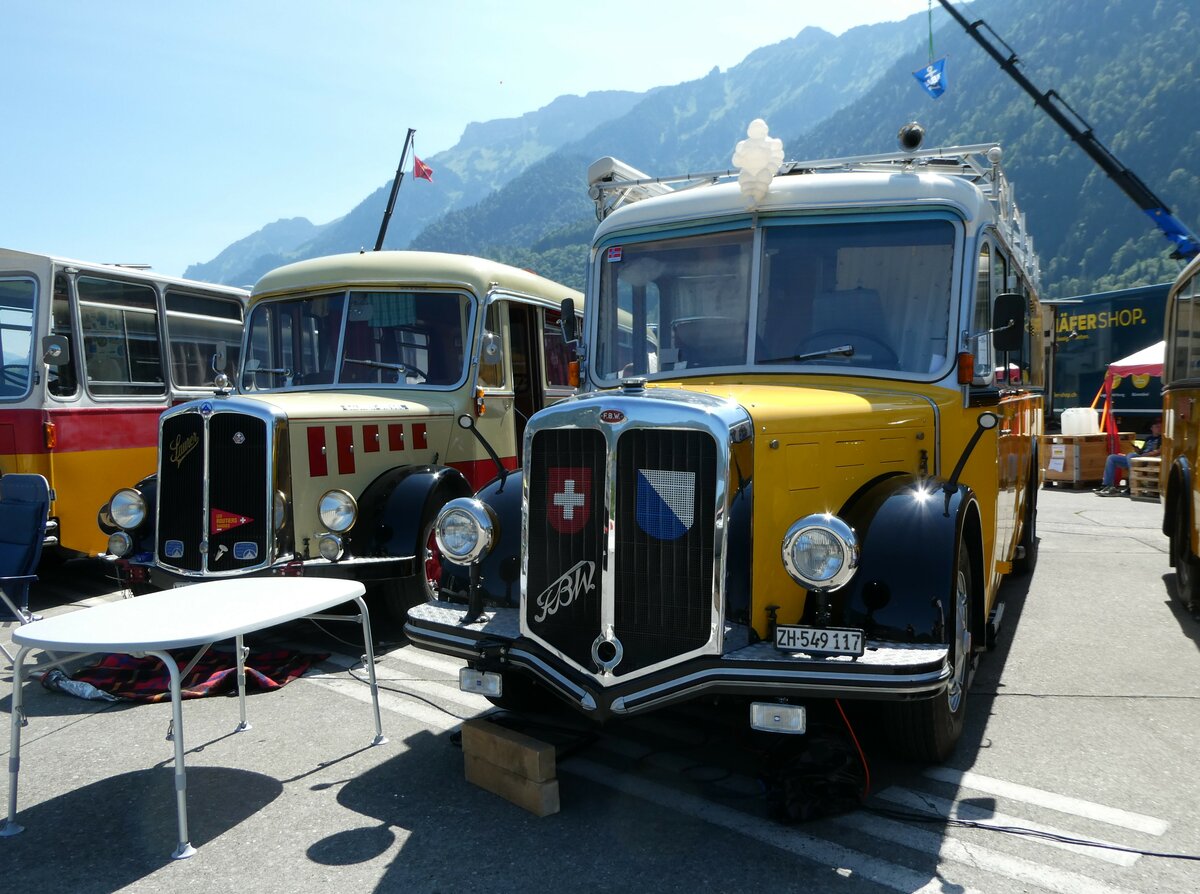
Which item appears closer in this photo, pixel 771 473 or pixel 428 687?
pixel 771 473

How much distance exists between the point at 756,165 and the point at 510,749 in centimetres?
299

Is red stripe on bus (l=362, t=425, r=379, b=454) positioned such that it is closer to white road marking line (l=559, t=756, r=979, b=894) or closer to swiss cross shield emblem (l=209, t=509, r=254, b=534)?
swiss cross shield emblem (l=209, t=509, r=254, b=534)

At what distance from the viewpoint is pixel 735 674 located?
128 inches

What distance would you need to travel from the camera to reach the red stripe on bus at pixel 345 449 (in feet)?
20.4

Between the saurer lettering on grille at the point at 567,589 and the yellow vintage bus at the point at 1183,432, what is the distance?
491 centimetres

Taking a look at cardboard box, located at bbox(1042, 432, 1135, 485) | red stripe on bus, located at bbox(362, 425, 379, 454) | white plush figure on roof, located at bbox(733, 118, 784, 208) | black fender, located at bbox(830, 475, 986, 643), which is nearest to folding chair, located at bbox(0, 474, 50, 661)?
→ red stripe on bus, located at bbox(362, 425, 379, 454)

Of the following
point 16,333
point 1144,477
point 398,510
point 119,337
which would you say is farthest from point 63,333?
point 1144,477

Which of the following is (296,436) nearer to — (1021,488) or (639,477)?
(639,477)

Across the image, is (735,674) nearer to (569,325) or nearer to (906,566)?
(906,566)

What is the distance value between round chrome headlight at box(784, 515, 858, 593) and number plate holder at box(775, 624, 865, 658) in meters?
0.15

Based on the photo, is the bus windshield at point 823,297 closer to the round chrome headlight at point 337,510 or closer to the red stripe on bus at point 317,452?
the round chrome headlight at point 337,510

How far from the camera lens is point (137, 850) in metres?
3.41

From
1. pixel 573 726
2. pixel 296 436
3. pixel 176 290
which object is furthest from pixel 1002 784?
pixel 176 290

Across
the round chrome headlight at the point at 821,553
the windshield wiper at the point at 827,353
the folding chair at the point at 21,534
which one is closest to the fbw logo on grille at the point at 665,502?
the round chrome headlight at the point at 821,553
